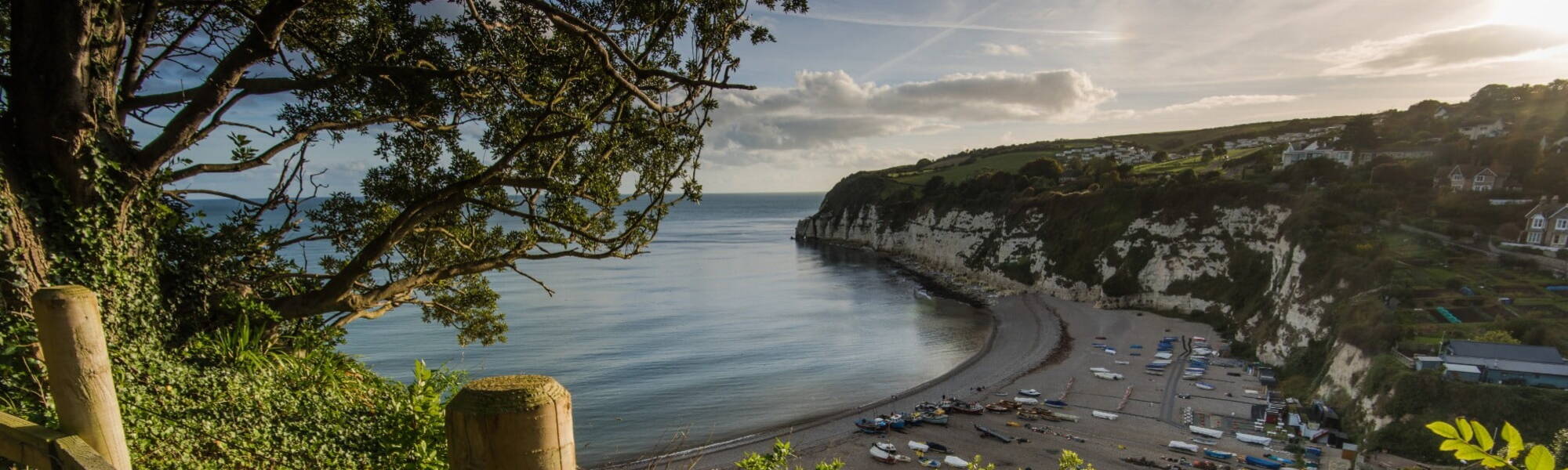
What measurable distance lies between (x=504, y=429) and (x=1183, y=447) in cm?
2953

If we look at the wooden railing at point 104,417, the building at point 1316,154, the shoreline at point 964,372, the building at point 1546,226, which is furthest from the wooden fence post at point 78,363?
the building at point 1316,154

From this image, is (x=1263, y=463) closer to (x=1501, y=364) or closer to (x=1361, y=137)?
(x=1501, y=364)

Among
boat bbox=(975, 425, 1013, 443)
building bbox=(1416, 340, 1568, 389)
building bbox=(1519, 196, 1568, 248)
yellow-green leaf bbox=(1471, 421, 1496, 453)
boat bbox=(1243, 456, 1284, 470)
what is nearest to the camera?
yellow-green leaf bbox=(1471, 421, 1496, 453)

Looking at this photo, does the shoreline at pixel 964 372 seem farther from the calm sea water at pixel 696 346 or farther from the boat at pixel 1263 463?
the boat at pixel 1263 463

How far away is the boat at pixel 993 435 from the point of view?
26.6m

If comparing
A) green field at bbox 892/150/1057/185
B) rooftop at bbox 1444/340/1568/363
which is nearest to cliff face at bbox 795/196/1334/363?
rooftop at bbox 1444/340/1568/363

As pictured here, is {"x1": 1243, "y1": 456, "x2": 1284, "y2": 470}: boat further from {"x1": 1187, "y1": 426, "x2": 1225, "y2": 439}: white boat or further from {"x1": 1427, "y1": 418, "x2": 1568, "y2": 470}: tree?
{"x1": 1427, "y1": 418, "x2": 1568, "y2": 470}: tree

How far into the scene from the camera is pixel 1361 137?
207ft

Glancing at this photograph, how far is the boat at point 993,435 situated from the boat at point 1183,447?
19.6 ft

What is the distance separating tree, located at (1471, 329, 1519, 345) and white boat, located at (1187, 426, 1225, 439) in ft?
36.5

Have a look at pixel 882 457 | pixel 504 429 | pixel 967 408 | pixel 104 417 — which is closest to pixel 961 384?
pixel 967 408

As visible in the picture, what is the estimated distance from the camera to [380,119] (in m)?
7.70

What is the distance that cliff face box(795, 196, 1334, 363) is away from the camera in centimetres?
3875

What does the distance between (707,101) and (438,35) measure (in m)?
3.60
